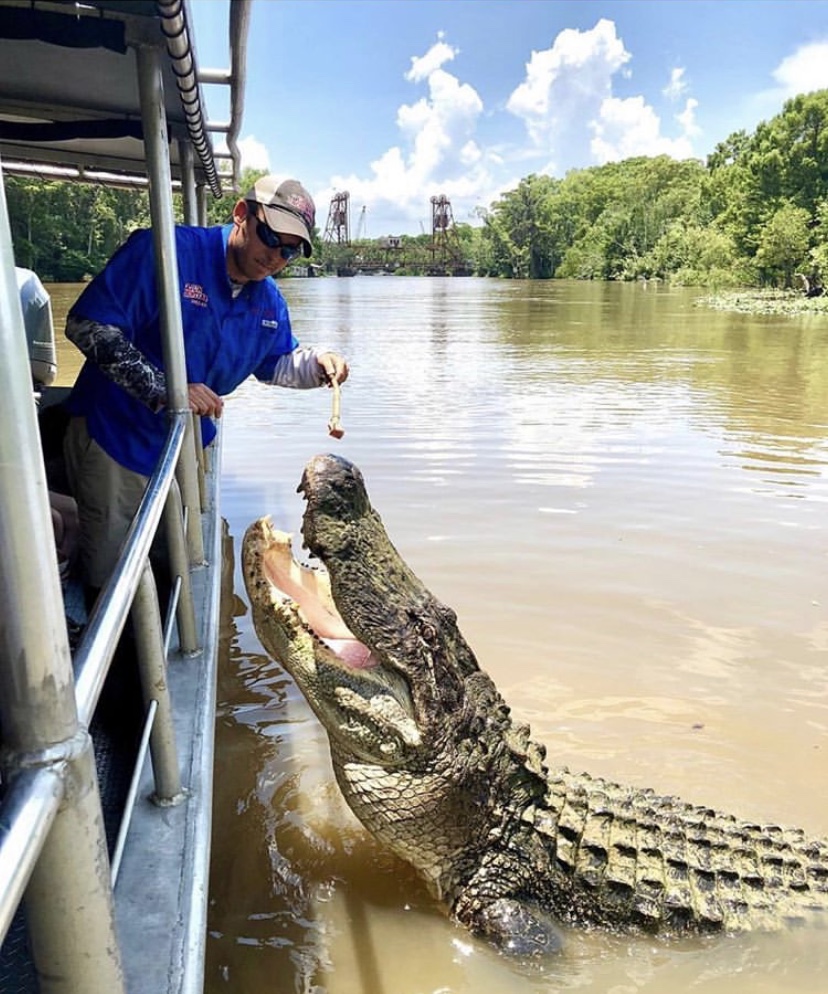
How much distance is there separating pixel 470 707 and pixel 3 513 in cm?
221

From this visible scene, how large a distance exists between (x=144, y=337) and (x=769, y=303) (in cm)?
3318

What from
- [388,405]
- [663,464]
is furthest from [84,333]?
[388,405]

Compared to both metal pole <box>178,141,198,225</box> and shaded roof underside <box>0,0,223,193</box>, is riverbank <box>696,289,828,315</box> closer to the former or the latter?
metal pole <box>178,141,198,225</box>

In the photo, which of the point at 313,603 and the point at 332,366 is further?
the point at 332,366

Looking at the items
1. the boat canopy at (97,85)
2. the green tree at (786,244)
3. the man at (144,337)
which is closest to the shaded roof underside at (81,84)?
the boat canopy at (97,85)

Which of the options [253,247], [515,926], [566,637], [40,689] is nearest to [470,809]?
[515,926]

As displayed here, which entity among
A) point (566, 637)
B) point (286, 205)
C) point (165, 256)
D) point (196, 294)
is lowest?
point (566, 637)

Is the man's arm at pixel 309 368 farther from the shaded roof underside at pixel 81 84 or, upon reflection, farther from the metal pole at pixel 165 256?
the shaded roof underside at pixel 81 84

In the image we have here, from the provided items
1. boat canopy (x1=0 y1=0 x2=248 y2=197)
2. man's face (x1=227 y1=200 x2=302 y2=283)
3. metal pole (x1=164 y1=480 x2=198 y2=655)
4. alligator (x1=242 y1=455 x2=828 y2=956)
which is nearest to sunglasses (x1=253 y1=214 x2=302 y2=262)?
man's face (x1=227 y1=200 x2=302 y2=283)

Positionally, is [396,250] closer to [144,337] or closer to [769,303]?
[769,303]

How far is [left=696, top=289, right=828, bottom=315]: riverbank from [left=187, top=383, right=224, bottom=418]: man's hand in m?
29.5

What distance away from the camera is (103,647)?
1.01 meters

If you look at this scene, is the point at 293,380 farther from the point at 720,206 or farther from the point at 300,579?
the point at 720,206

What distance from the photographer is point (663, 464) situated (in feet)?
27.5
